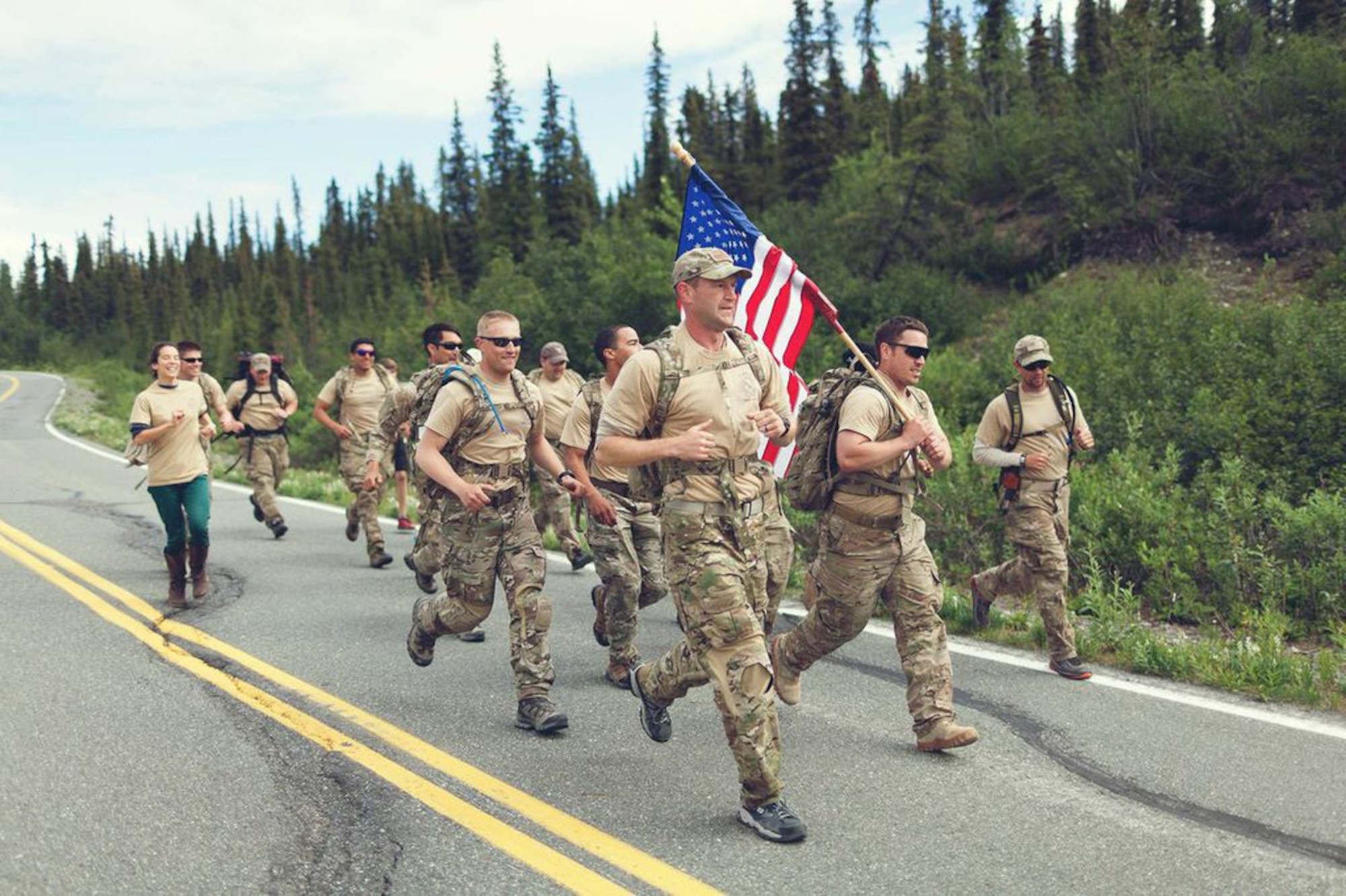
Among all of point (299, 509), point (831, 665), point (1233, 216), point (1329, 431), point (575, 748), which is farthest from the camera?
point (1233, 216)

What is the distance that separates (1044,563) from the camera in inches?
274

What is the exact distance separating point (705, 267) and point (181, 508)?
245 inches

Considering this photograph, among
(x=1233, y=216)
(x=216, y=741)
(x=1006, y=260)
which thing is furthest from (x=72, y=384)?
(x=216, y=741)

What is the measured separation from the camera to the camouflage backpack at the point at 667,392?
461cm

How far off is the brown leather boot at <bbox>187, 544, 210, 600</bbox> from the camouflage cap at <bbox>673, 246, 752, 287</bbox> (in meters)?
6.12

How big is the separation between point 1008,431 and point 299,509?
1076 cm

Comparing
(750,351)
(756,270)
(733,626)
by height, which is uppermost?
(756,270)

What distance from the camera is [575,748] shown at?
547cm

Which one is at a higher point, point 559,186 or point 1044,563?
point 559,186

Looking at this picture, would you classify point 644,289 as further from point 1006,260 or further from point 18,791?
point 18,791

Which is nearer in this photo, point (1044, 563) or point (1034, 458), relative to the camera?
point (1044, 563)

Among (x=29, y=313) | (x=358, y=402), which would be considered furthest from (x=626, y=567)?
(x=29, y=313)

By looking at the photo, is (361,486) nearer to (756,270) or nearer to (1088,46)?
(756,270)

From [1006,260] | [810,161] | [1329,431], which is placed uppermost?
[810,161]
